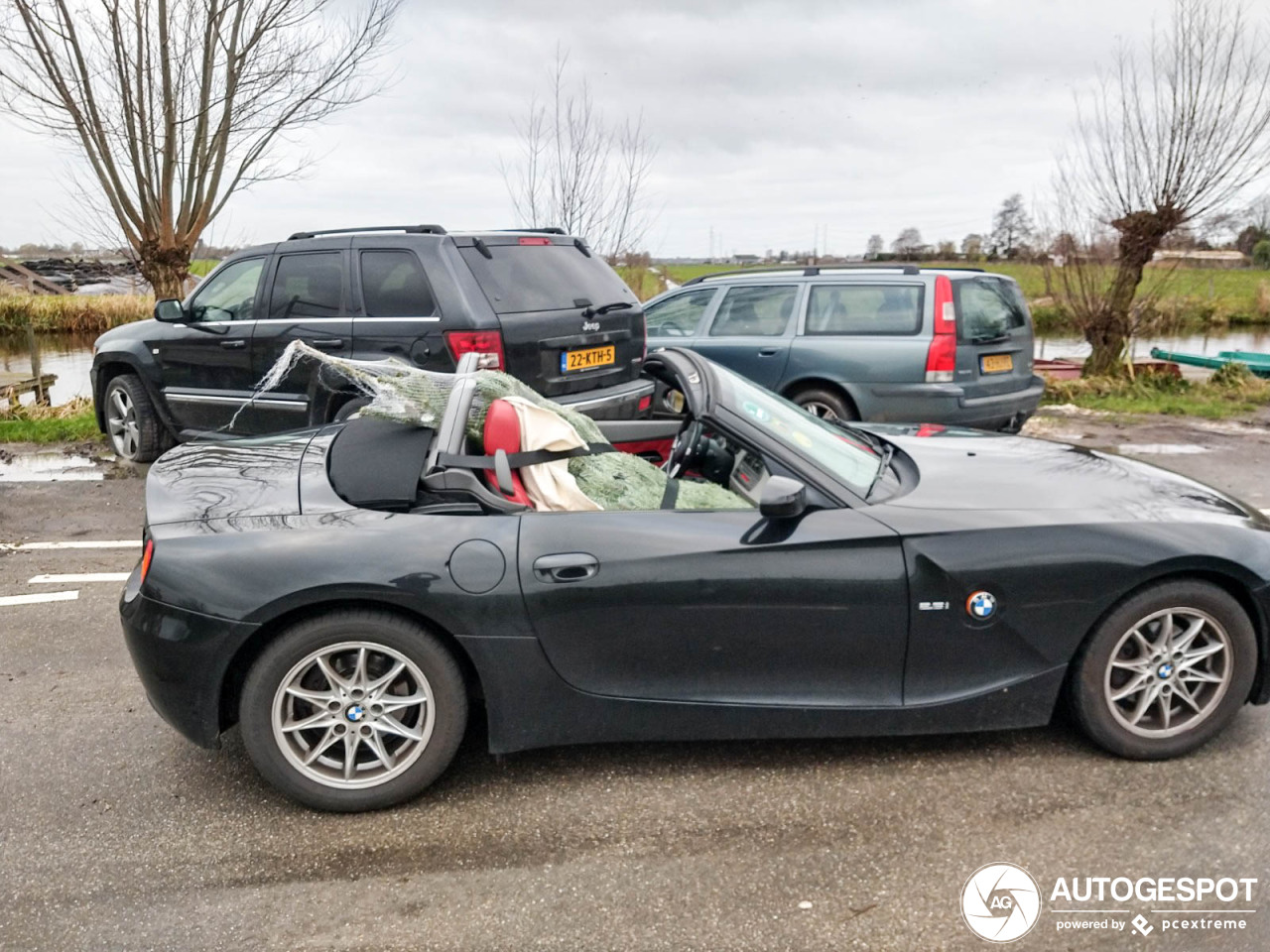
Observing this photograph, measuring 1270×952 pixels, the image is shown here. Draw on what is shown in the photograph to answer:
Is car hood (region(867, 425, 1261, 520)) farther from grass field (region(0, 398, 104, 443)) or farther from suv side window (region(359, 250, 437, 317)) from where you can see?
grass field (region(0, 398, 104, 443))

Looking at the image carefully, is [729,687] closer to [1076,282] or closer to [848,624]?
[848,624]

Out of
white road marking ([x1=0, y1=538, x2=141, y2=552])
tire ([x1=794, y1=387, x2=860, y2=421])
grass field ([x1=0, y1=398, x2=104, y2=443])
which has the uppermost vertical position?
tire ([x1=794, y1=387, x2=860, y2=421])

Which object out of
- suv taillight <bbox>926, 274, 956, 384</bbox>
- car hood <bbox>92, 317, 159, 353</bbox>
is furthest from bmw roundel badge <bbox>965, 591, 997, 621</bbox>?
car hood <bbox>92, 317, 159, 353</bbox>

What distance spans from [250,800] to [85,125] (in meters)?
11.2

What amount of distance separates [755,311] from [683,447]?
5486mm

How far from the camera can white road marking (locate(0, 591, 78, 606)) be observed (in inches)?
201

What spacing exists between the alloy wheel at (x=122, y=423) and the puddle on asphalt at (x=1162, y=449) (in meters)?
8.58

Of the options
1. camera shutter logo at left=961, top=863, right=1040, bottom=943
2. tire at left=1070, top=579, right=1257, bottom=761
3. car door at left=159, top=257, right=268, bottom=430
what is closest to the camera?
camera shutter logo at left=961, top=863, right=1040, bottom=943

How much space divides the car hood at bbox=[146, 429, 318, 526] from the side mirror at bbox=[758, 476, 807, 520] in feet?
4.93

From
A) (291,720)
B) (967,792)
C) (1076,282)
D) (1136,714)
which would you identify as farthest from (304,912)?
(1076,282)

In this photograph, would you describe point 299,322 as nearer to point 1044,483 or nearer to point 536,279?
point 536,279

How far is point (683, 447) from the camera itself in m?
3.85

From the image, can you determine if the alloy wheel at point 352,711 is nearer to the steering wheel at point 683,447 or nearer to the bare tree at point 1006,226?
the steering wheel at point 683,447

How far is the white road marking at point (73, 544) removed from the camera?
613 cm
